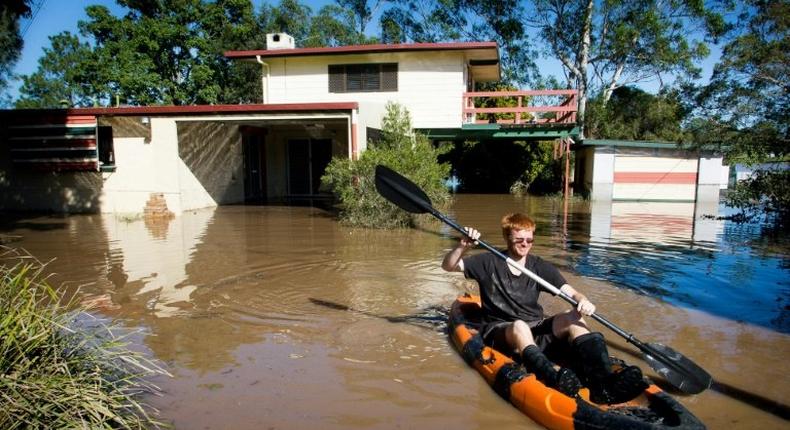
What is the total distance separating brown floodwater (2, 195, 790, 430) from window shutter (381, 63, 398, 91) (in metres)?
7.90

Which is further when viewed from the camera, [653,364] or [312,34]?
[312,34]

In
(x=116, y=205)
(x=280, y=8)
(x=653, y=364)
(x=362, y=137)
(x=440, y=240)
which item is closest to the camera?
(x=653, y=364)

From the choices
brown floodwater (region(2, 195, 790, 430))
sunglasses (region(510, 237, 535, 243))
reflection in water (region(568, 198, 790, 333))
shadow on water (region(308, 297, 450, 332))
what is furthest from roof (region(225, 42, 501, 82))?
sunglasses (region(510, 237, 535, 243))

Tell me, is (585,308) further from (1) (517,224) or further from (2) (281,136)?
(2) (281,136)

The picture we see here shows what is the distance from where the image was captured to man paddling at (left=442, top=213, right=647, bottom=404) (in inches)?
134

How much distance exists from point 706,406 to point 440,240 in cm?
675

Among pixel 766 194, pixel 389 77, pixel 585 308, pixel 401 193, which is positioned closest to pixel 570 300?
pixel 585 308

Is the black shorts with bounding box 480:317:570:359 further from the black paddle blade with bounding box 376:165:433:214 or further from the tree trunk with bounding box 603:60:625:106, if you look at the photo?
the tree trunk with bounding box 603:60:625:106

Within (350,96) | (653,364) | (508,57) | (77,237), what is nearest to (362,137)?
(350,96)

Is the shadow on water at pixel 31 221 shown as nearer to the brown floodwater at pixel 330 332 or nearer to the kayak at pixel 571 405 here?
the brown floodwater at pixel 330 332

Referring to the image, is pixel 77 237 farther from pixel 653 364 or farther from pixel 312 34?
pixel 312 34

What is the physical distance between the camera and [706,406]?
3.68 meters

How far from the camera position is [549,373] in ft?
11.3

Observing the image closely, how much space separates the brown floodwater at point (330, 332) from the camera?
3.63m
